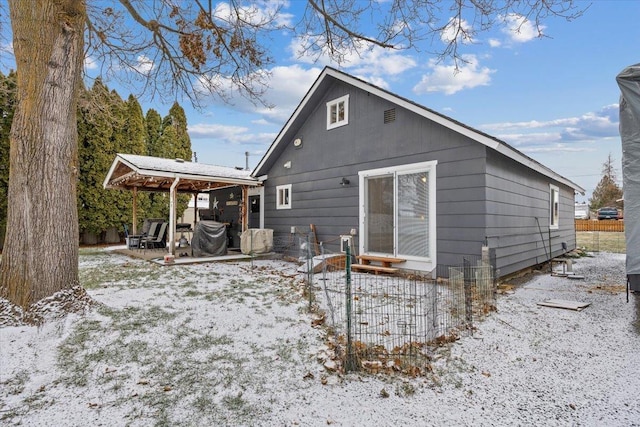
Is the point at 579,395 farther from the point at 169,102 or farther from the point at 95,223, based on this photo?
the point at 95,223

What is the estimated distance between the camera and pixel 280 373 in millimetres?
2820

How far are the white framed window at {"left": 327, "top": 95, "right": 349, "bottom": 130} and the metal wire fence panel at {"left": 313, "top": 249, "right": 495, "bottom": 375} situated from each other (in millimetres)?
4600

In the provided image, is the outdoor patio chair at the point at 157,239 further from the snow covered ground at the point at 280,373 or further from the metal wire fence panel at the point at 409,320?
the metal wire fence panel at the point at 409,320

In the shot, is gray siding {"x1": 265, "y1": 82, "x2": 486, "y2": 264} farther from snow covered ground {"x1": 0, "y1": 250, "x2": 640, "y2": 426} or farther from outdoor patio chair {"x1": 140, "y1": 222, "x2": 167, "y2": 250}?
outdoor patio chair {"x1": 140, "y1": 222, "x2": 167, "y2": 250}

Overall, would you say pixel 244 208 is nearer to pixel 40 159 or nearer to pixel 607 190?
pixel 40 159

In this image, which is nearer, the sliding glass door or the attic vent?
the sliding glass door

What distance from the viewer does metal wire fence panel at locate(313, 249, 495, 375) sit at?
2.98 m

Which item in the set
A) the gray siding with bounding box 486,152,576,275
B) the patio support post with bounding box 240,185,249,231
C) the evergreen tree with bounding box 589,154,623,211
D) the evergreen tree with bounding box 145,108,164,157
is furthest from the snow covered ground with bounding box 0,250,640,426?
the evergreen tree with bounding box 589,154,623,211

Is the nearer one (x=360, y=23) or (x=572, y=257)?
(x=360, y=23)

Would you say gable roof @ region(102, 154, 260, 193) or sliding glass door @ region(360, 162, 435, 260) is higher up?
gable roof @ region(102, 154, 260, 193)

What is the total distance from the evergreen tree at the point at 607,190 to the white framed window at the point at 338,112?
38613mm

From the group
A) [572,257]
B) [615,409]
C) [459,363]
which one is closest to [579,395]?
[615,409]

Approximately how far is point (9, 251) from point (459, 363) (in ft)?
16.8

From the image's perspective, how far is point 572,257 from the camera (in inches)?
432
